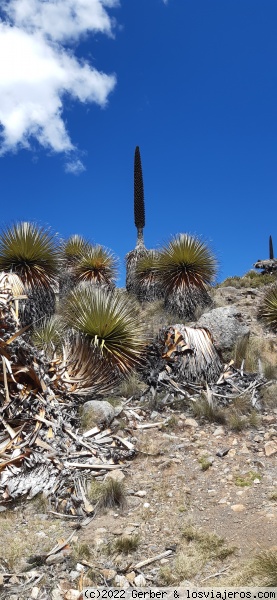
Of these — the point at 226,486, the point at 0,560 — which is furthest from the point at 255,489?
the point at 0,560

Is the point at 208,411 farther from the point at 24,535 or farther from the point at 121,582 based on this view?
the point at 121,582

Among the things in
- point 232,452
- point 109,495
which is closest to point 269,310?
point 232,452

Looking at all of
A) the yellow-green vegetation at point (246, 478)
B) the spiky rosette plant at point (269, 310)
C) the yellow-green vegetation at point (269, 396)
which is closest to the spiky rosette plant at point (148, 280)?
the spiky rosette plant at point (269, 310)

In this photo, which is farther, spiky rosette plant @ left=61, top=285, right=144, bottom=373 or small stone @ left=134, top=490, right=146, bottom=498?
spiky rosette plant @ left=61, top=285, right=144, bottom=373

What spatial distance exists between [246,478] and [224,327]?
530 centimetres

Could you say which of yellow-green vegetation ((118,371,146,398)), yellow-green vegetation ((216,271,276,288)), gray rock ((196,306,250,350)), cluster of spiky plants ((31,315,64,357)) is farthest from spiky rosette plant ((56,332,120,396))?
yellow-green vegetation ((216,271,276,288))

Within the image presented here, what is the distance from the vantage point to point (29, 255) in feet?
36.1

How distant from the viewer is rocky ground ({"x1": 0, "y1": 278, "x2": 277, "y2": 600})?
149 inches

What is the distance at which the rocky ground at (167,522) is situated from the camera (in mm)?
3787

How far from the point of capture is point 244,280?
18719 millimetres

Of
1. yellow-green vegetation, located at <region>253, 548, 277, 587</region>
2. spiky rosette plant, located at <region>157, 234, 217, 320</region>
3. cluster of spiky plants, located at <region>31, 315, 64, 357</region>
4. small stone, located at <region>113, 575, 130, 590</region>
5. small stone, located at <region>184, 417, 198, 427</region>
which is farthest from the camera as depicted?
spiky rosette plant, located at <region>157, 234, 217, 320</region>

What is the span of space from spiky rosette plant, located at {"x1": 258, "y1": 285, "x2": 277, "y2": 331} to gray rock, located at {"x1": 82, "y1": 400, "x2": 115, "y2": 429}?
6702 mm

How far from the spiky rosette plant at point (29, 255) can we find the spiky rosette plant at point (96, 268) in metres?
3.68

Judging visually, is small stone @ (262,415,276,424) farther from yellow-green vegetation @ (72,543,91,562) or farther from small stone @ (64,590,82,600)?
small stone @ (64,590,82,600)
